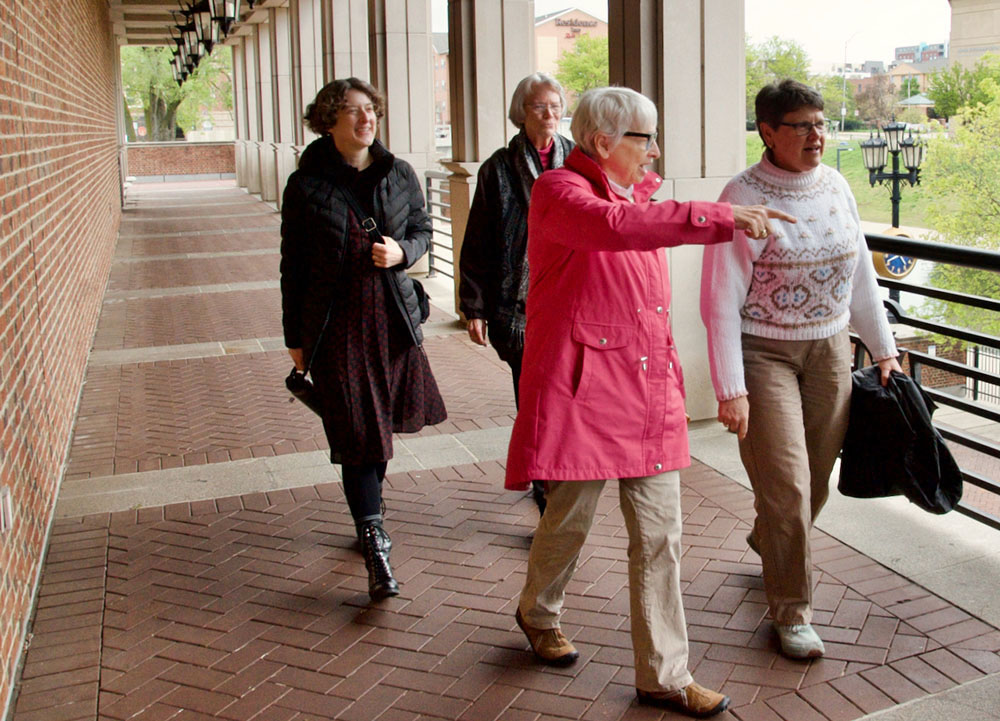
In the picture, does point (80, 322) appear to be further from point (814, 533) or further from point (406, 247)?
point (814, 533)

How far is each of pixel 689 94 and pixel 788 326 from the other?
291 cm

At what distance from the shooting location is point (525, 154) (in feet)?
13.6

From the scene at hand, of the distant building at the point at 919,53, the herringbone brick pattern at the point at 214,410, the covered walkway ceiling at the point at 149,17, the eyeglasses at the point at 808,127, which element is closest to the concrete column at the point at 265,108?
the covered walkway ceiling at the point at 149,17

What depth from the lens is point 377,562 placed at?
3.92 metres

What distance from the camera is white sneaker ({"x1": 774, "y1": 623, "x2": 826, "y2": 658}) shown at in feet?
10.8

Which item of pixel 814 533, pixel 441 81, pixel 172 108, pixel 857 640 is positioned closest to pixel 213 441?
pixel 814 533

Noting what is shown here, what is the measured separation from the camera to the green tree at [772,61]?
6288cm

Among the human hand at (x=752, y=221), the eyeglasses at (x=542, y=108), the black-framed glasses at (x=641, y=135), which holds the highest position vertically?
the eyeglasses at (x=542, y=108)

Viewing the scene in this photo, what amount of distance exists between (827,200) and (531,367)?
3.46 ft

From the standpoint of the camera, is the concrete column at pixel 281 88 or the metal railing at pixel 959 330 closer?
the metal railing at pixel 959 330

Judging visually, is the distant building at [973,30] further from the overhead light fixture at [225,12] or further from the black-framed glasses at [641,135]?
the black-framed glasses at [641,135]

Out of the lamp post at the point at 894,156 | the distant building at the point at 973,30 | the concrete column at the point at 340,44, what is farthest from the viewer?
the distant building at the point at 973,30

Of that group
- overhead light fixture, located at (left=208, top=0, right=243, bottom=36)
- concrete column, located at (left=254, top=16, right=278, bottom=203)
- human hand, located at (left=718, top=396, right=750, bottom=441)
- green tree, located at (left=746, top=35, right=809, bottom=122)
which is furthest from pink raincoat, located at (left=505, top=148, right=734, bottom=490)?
green tree, located at (left=746, top=35, right=809, bottom=122)

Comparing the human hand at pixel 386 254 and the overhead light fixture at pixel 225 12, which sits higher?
the overhead light fixture at pixel 225 12
